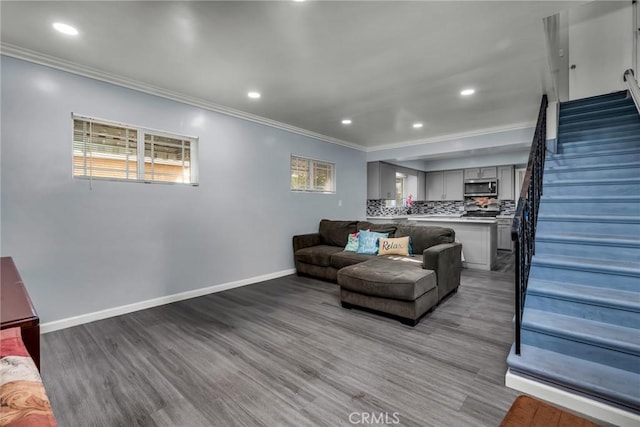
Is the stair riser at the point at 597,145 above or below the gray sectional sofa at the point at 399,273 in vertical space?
above

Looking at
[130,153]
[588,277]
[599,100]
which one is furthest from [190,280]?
[599,100]

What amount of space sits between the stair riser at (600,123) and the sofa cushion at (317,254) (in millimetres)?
3633

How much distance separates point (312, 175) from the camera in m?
5.48

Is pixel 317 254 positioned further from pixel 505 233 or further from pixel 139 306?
pixel 505 233

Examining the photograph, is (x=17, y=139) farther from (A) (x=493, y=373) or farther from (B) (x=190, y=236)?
(A) (x=493, y=373)

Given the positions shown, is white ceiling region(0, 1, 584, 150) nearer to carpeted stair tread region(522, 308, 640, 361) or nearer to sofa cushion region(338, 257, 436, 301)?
sofa cushion region(338, 257, 436, 301)

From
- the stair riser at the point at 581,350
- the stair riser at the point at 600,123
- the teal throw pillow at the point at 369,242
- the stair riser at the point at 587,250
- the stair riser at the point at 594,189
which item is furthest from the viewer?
the teal throw pillow at the point at 369,242

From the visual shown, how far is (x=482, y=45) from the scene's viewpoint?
2512mm

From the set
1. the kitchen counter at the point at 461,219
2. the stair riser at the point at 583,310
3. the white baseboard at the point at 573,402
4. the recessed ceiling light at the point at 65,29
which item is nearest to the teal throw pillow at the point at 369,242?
the kitchen counter at the point at 461,219

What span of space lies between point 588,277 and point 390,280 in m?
1.49

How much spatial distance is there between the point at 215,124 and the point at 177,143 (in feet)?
1.92

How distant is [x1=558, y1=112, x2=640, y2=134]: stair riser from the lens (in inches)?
137

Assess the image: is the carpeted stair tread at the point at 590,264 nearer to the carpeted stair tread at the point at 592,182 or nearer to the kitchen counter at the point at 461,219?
the carpeted stair tread at the point at 592,182

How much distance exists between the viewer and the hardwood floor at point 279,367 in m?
1.66
